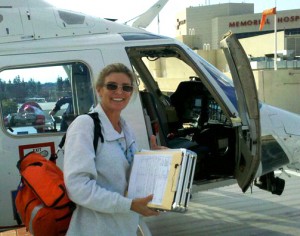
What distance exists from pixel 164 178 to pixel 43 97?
2.24 meters

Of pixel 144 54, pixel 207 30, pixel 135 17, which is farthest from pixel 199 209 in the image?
pixel 207 30

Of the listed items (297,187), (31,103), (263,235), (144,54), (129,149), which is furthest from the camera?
(297,187)

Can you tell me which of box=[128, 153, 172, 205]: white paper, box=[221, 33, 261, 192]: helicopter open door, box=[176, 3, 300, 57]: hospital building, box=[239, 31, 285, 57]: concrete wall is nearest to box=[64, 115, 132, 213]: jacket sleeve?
box=[128, 153, 172, 205]: white paper

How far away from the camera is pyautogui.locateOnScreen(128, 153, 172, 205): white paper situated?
85.6 inches

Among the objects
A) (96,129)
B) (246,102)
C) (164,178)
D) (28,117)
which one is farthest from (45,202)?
(246,102)

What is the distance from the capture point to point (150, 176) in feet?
7.33

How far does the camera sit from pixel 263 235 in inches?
208

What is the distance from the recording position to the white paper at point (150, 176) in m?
2.17

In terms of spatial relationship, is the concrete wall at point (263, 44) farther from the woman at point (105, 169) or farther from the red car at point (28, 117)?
the woman at point (105, 169)

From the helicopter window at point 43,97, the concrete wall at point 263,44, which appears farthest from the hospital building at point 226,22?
the helicopter window at point 43,97

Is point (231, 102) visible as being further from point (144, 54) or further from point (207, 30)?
point (207, 30)

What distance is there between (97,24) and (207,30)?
188 ft

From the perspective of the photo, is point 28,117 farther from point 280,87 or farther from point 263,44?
point 263,44

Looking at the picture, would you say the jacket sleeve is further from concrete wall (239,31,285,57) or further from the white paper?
concrete wall (239,31,285,57)
